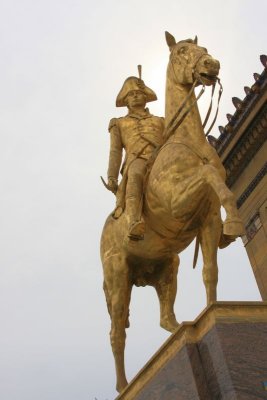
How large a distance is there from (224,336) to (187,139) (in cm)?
299

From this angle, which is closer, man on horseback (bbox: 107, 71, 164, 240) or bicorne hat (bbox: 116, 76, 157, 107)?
man on horseback (bbox: 107, 71, 164, 240)

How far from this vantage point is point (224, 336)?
6414 millimetres

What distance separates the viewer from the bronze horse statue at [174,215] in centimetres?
798

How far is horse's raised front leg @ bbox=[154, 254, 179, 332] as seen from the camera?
9.34 m

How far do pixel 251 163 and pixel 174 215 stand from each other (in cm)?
1342

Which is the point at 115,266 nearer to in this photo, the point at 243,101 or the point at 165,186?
the point at 165,186

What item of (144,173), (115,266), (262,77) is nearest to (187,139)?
(144,173)

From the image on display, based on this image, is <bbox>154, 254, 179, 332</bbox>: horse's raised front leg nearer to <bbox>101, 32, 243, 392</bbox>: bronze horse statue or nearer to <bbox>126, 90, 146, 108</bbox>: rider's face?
<bbox>101, 32, 243, 392</bbox>: bronze horse statue

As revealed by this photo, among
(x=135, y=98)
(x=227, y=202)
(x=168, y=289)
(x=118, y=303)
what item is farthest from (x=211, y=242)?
(x=135, y=98)

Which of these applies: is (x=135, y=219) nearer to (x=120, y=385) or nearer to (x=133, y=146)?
(x=133, y=146)

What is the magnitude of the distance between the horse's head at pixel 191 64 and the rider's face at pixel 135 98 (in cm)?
95

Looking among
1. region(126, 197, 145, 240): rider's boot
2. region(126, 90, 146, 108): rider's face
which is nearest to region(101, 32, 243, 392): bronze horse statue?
region(126, 197, 145, 240): rider's boot

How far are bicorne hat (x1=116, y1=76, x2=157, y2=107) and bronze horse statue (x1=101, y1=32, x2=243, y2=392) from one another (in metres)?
0.90

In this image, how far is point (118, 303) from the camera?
910 cm
